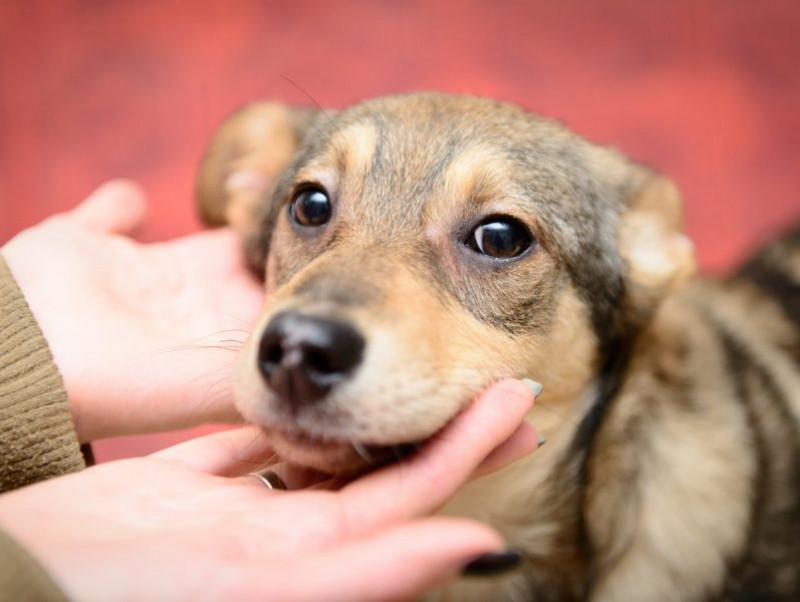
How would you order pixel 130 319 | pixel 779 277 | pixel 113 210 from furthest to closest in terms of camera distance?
pixel 779 277
pixel 113 210
pixel 130 319

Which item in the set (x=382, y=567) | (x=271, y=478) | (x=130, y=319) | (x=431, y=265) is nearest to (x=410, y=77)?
(x=130, y=319)

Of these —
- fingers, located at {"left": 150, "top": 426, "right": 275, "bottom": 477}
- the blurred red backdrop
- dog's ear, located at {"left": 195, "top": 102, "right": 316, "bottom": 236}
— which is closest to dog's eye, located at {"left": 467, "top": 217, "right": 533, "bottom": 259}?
fingers, located at {"left": 150, "top": 426, "right": 275, "bottom": 477}

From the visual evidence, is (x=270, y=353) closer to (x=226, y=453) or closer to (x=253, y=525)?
(x=253, y=525)

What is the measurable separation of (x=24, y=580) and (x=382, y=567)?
51 centimetres

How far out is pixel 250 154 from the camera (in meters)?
2.54

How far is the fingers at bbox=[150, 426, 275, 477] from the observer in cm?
164

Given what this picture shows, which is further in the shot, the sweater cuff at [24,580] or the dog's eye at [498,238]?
the dog's eye at [498,238]

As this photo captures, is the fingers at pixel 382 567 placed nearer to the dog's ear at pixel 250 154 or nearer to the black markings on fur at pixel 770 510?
the black markings on fur at pixel 770 510

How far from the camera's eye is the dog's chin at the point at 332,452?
1.45 metres

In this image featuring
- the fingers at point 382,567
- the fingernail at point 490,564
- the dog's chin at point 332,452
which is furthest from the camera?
the dog's chin at point 332,452

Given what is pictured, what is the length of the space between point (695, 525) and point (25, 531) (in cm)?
159

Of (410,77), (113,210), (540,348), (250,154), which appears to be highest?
(410,77)

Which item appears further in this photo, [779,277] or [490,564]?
[779,277]

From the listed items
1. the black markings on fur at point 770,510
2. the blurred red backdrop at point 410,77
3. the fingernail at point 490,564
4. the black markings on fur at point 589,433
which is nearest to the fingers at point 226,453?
the fingernail at point 490,564
